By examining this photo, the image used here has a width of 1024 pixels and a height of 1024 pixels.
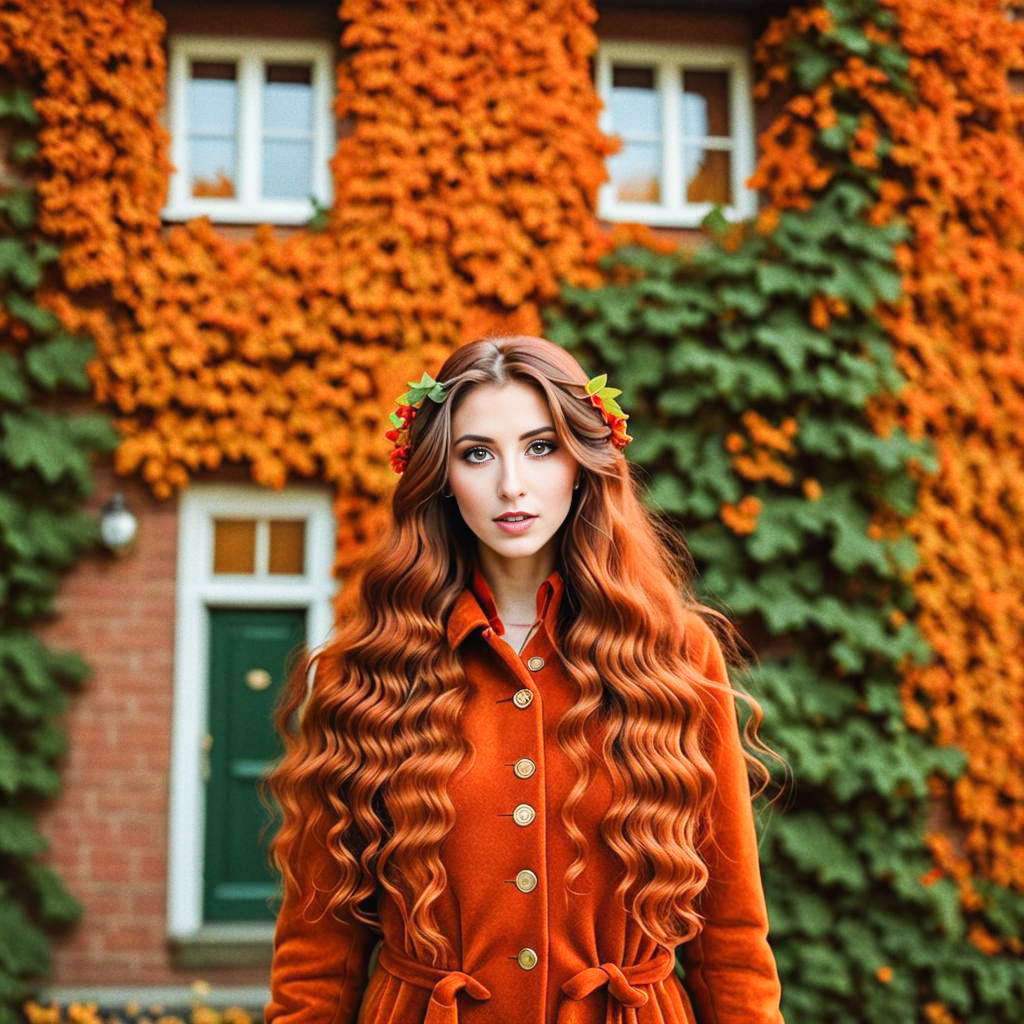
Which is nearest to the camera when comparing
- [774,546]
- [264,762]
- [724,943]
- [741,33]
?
[724,943]

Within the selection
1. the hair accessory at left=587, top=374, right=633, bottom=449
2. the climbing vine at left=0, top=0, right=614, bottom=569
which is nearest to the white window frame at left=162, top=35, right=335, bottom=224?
the climbing vine at left=0, top=0, right=614, bottom=569

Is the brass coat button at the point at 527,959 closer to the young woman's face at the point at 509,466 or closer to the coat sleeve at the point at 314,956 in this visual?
the coat sleeve at the point at 314,956

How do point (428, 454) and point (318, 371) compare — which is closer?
point (428, 454)

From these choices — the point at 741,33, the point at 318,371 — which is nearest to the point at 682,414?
the point at 318,371

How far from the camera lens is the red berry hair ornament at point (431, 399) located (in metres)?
1.87

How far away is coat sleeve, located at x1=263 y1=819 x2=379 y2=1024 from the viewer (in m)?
1.77

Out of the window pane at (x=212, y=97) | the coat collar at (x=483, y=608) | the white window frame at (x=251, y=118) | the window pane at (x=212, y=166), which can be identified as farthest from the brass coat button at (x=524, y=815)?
the window pane at (x=212, y=97)

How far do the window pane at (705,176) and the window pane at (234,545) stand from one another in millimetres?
2902

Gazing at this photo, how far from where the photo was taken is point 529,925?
66.2 inches

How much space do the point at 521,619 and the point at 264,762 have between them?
347 cm

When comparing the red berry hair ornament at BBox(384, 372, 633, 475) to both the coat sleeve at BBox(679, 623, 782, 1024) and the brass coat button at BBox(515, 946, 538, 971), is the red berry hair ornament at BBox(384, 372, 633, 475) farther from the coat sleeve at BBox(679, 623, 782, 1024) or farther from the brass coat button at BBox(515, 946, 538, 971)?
the brass coat button at BBox(515, 946, 538, 971)

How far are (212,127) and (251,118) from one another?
22cm

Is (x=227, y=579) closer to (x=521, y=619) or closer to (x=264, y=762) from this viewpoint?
(x=264, y=762)

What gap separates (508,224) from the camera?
4.91m
